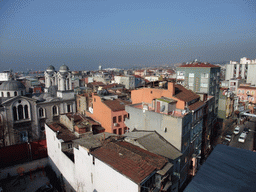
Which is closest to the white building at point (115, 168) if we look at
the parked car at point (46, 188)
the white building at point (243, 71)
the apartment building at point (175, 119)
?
the parked car at point (46, 188)

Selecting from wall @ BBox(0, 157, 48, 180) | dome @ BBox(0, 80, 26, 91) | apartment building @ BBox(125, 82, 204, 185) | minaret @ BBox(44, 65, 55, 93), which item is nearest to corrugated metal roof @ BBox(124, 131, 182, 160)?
apartment building @ BBox(125, 82, 204, 185)

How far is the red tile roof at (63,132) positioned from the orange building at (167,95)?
922cm

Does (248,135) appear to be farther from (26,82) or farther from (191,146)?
(26,82)

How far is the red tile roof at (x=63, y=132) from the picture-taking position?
22.0 meters

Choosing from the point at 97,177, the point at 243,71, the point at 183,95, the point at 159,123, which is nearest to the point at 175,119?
the point at 159,123

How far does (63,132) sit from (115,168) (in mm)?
13873

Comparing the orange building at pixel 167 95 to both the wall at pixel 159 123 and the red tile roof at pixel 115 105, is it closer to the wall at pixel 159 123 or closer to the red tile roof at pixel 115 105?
the wall at pixel 159 123

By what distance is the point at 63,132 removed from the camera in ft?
77.7

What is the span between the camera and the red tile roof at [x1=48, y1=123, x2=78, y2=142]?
72.2 ft

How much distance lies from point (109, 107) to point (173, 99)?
10.1m

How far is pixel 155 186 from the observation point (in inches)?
472

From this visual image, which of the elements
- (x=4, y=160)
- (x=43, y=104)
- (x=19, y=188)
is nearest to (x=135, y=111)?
(x=19, y=188)

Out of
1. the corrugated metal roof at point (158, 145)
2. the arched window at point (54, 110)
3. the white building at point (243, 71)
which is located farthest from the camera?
the white building at point (243, 71)

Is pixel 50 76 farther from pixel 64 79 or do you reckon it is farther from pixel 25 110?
pixel 25 110
